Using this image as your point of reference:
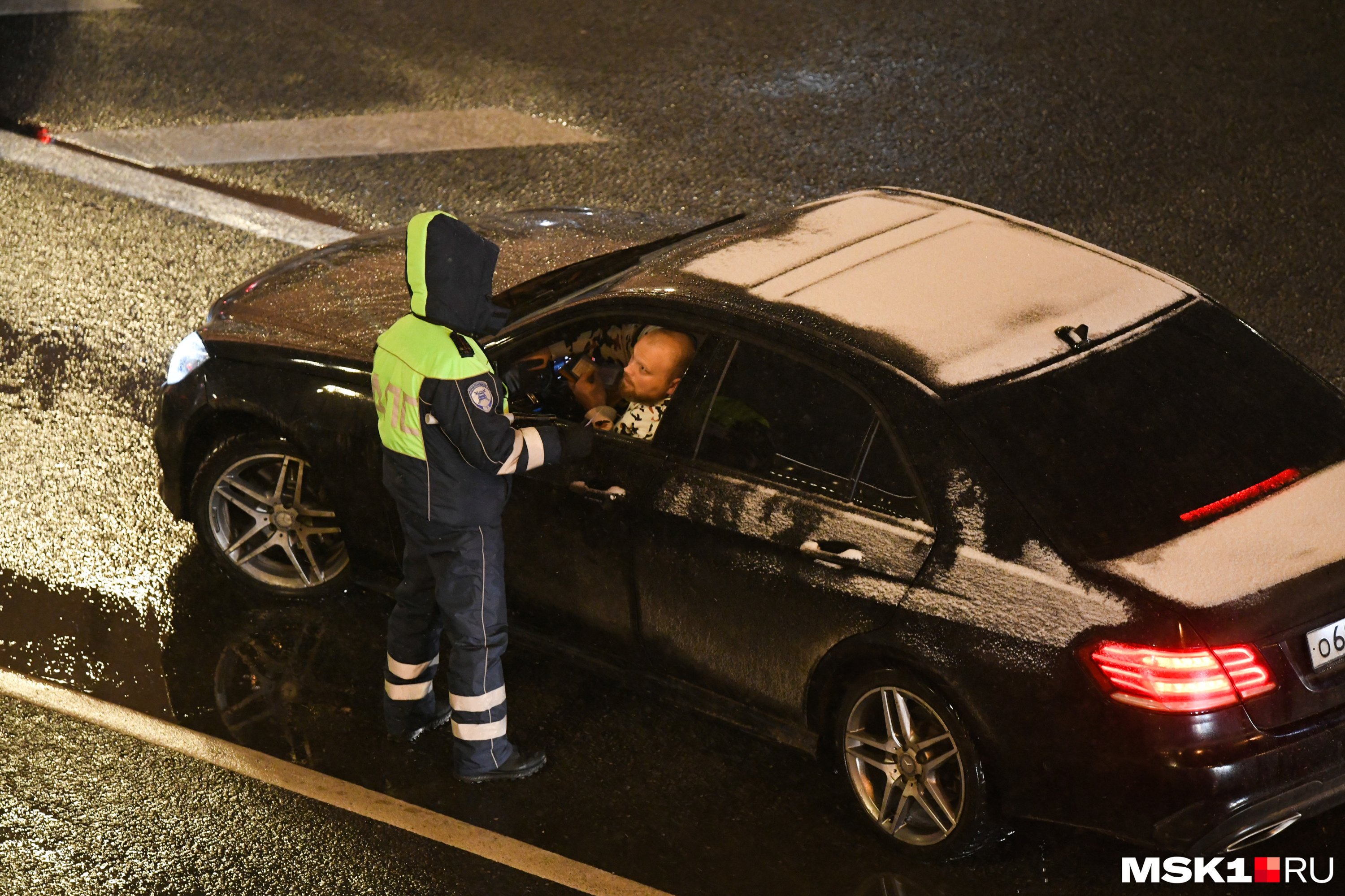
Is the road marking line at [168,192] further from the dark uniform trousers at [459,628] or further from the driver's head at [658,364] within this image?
the driver's head at [658,364]

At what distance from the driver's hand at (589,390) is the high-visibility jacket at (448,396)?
382mm

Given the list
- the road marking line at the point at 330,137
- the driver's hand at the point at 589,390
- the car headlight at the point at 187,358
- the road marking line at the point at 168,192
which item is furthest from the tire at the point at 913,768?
the road marking line at the point at 330,137

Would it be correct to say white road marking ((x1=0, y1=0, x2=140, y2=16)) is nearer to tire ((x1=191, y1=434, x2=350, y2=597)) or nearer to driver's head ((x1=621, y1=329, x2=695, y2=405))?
tire ((x1=191, y1=434, x2=350, y2=597))

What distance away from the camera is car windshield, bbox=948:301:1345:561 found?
416 centimetres

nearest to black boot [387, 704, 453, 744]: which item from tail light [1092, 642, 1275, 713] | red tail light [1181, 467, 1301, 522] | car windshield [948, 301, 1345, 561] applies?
car windshield [948, 301, 1345, 561]

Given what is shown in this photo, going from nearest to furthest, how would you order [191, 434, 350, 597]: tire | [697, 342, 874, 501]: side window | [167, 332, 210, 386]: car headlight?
[697, 342, 874, 501]: side window
[191, 434, 350, 597]: tire
[167, 332, 210, 386]: car headlight

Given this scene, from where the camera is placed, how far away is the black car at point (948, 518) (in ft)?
13.1

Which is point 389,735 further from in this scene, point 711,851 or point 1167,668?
point 1167,668

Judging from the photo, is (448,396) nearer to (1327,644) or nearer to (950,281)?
(950,281)

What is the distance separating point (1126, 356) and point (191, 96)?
846 cm

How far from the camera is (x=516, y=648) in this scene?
5.82m

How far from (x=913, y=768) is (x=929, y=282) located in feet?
5.08

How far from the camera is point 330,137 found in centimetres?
1027

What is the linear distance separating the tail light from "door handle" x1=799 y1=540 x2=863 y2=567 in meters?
0.82
